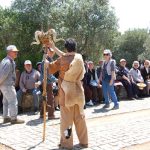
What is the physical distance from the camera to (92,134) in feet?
28.0

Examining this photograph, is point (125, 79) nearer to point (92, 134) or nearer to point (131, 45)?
point (92, 134)

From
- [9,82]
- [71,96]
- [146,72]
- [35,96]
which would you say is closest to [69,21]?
[146,72]

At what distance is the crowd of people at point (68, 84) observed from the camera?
730cm

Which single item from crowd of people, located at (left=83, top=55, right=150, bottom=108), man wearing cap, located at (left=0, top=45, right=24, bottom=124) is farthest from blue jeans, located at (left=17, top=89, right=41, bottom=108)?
crowd of people, located at (left=83, top=55, right=150, bottom=108)

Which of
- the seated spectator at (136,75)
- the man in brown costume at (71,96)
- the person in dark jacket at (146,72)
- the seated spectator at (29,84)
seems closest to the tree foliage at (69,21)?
→ the person in dark jacket at (146,72)

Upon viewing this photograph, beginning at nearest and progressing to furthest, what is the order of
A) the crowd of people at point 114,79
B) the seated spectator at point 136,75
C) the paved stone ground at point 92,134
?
the paved stone ground at point 92,134, the crowd of people at point 114,79, the seated spectator at point 136,75

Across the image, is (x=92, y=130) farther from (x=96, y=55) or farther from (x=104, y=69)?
(x=96, y=55)

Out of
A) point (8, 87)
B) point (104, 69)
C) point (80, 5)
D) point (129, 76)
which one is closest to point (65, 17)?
point (80, 5)

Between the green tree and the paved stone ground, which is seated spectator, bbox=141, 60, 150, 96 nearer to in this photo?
the paved stone ground

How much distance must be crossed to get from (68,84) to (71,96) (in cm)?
23

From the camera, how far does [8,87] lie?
9641 mm

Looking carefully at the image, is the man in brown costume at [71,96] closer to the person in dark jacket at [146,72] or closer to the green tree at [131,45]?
the person in dark jacket at [146,72]

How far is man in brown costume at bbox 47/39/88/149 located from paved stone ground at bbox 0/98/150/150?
0.33m

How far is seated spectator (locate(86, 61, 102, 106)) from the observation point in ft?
42.9
